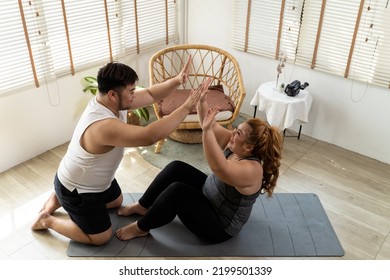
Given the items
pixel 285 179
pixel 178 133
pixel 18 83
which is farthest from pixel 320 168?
pixel 18 83

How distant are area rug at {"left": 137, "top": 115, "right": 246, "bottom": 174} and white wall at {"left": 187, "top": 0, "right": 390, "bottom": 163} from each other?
94 centimetres

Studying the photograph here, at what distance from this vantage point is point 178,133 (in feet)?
11.3

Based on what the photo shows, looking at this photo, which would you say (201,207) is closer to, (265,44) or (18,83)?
(18,83)

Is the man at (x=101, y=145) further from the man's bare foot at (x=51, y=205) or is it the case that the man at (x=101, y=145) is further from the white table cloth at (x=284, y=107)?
the white table cloth at (x=284, y=107)

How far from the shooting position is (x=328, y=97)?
3434 millimetres

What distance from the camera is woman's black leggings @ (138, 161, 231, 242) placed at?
2.14m

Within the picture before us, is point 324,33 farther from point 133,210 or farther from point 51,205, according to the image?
point 51,205

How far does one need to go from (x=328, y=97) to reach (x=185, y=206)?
194 centimetres

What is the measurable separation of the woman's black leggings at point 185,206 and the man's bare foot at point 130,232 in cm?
4

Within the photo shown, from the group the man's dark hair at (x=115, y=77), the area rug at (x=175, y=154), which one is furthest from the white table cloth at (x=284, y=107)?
the man's dark hair at (x=115, y=77)

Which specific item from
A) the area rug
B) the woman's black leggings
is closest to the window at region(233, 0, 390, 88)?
the area rug

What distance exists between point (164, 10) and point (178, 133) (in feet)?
4.60
